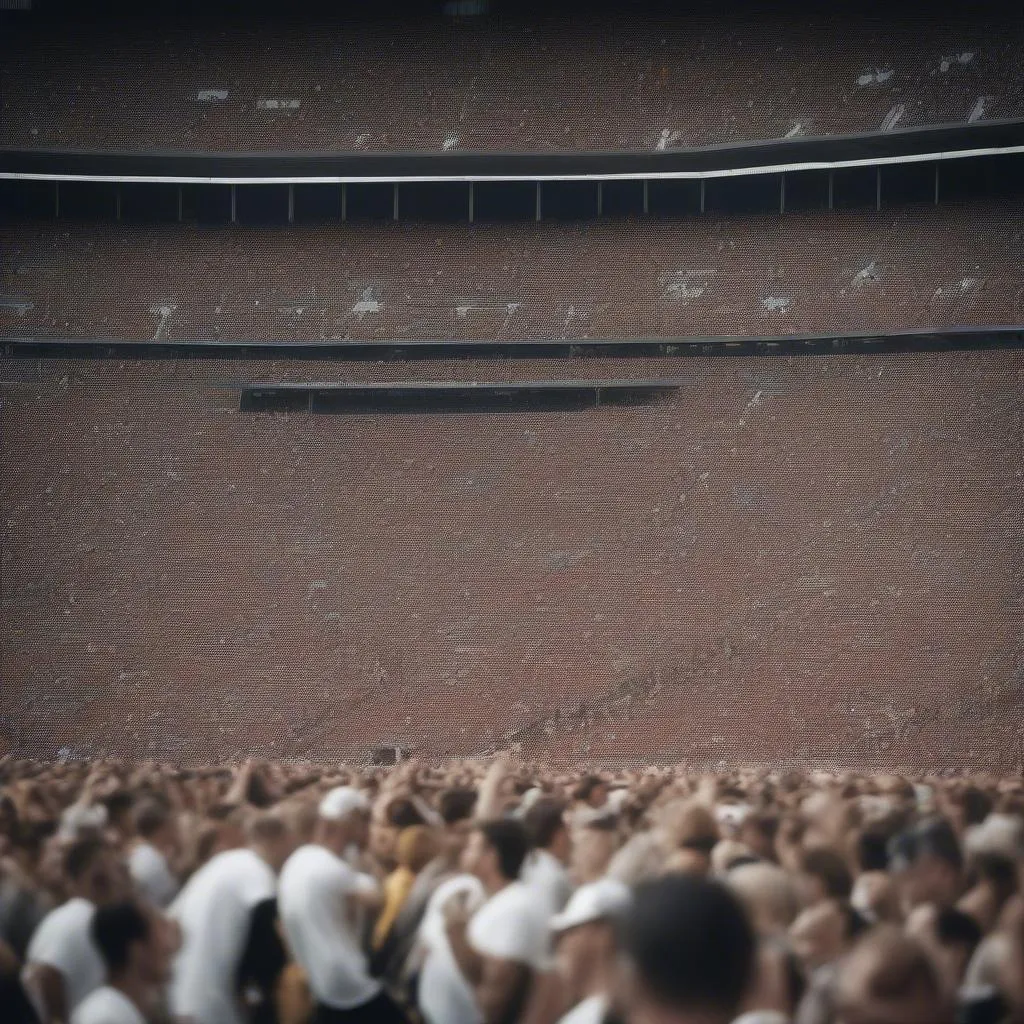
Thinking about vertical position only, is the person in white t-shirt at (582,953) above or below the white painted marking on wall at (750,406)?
below

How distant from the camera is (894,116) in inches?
854

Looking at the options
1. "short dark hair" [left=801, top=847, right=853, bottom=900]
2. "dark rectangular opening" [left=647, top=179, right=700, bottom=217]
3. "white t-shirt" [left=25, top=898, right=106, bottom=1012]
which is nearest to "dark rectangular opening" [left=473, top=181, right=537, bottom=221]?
"dark rectangular opening" [left=647, top=179, right=700, bottom=217]

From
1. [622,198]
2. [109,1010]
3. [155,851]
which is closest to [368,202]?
[622,198]

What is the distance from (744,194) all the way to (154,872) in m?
18.3

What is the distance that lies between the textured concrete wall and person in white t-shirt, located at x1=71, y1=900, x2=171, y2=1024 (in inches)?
677

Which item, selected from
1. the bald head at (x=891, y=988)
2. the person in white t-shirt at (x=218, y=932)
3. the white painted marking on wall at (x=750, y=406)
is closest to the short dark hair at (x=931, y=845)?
the person in white t-shirt at (x=218, y=932)

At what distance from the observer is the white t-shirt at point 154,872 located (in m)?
5.74

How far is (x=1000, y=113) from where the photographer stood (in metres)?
21.2

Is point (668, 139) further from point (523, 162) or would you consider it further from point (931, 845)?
point (931, 845)

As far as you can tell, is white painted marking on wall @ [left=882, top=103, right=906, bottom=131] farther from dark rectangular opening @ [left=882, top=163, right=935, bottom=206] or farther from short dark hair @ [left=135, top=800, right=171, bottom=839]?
short dark hair @ [left=135, top=800, right=171, bottom=839]

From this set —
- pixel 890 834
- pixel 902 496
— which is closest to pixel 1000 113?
pixel 902 496

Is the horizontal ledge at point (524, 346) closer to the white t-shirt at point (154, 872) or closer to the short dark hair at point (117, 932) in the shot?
the white t-shirt at point (154, 872)

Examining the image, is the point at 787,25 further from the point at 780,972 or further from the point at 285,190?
the point at 780,972

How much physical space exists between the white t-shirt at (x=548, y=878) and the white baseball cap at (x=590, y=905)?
0.09 m
